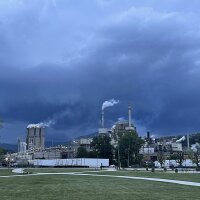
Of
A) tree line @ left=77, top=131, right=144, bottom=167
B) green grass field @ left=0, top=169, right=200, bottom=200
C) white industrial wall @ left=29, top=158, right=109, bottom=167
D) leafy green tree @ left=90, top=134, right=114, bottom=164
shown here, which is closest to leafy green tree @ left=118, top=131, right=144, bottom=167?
tree line @ left=77, top=131, right=144, bottom=167

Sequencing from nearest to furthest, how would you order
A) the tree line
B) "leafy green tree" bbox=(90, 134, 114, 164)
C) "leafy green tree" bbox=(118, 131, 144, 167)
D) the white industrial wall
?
the white industrial wall < the tree line < "leafy green tree" bbox=(118, 131, 144, 167) < "leafy green tree" bbox=(90, 134, 114, 164)

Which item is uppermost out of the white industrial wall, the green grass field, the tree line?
the tree line

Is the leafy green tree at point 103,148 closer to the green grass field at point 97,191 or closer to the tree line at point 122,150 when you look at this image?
the tree line at point 122,150

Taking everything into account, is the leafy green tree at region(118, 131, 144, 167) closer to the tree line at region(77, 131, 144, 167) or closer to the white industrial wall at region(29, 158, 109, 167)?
the tree line at region(77, 131, 144, 167)

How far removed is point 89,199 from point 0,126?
57077 millimetres

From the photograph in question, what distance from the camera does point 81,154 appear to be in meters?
175

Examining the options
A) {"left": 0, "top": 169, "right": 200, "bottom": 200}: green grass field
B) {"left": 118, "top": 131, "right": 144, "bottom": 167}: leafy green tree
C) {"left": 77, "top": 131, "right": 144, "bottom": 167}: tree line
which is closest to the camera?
{"left": 0, "top": 169, "right": 200, "bottom": 200}: green grass field

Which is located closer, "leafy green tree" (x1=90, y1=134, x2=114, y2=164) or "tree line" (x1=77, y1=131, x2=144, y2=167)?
"tree line" (x1=77, y1=131, x2=144, y2=167)

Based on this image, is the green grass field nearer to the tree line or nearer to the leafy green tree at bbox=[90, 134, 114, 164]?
the tree line

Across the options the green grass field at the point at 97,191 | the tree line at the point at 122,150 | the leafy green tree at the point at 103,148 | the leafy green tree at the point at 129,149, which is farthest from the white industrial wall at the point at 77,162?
the green grass field at the point at 97,191

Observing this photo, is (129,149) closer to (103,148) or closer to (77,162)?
(103,148)

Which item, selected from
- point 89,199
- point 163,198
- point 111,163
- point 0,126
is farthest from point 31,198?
point 111,163

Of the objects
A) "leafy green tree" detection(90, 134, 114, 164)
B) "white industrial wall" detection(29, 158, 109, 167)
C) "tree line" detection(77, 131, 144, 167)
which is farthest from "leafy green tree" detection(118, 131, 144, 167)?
"white industrial wall" detection(29, 158, 109, 167)

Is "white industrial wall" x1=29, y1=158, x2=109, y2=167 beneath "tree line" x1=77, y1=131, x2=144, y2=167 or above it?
beneath
